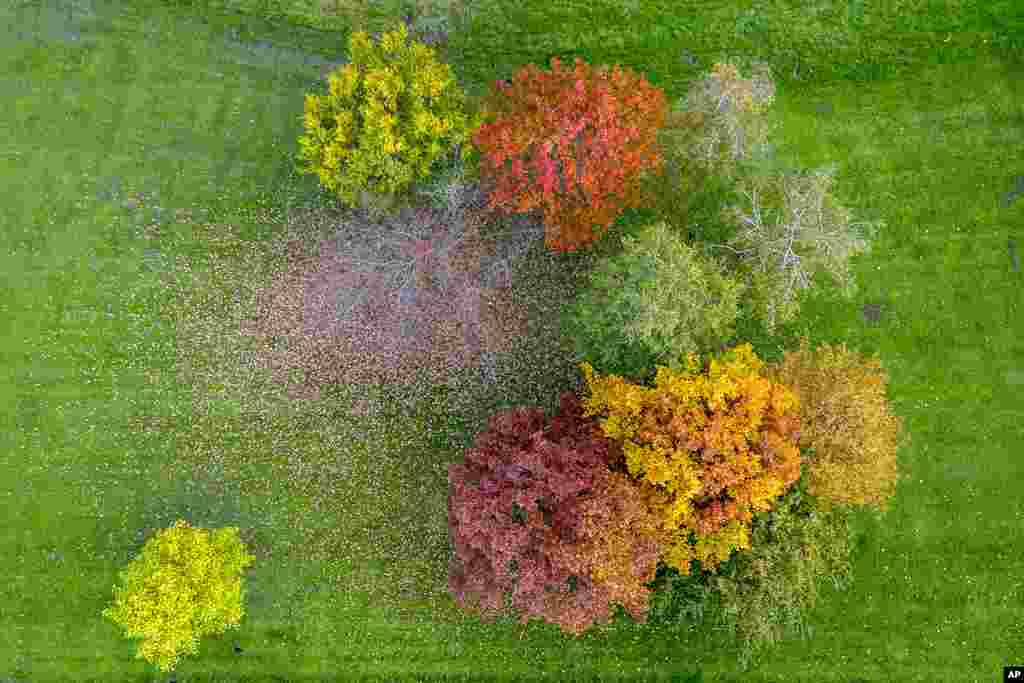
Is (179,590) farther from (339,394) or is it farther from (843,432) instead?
(843,432)

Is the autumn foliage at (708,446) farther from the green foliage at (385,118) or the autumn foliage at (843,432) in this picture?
the green foliage at (385,118)

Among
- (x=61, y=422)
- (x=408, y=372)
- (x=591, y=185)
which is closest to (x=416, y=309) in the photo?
(x=408, y=372)

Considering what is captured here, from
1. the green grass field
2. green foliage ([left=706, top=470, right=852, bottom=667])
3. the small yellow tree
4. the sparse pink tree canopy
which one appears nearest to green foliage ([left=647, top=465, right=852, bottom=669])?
green foliage ([left=706, top=470, right=852, bottom=667])

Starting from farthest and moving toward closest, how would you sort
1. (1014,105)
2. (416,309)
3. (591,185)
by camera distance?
(1014,105), (416,309), (591,185)

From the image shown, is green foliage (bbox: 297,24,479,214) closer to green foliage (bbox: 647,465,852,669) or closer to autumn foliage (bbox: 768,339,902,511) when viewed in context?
autumn foliage (bbox: 768,339,902,511)

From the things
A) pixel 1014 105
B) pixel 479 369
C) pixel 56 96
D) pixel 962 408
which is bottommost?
pixel 479 369

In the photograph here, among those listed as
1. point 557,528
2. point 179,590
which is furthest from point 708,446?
point 179,590

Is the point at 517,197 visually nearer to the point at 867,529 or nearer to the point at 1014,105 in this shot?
the point at 867,529

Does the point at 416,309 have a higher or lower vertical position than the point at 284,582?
higher
